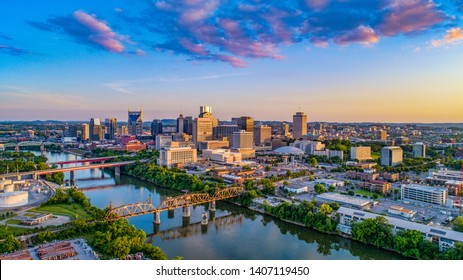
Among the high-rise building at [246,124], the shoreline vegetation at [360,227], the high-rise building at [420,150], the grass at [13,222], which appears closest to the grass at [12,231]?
the grass at [13,222]

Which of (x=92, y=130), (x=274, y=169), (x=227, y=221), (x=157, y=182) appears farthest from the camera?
(x=92, y=130)

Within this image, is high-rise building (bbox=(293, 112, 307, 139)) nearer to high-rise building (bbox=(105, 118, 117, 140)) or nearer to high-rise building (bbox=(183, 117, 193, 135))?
high-rise building (bbox=(183, 117, 193, 135))

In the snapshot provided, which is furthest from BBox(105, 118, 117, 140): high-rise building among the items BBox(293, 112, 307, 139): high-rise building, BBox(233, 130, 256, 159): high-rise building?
BBox(293, 112, 307, 139): high-rise building

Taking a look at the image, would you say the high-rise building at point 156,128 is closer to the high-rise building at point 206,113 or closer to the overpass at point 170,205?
the high-rise building at point 206,113

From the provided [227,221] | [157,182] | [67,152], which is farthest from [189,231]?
[67,152]

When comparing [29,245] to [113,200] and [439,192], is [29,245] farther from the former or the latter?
[439,192]
